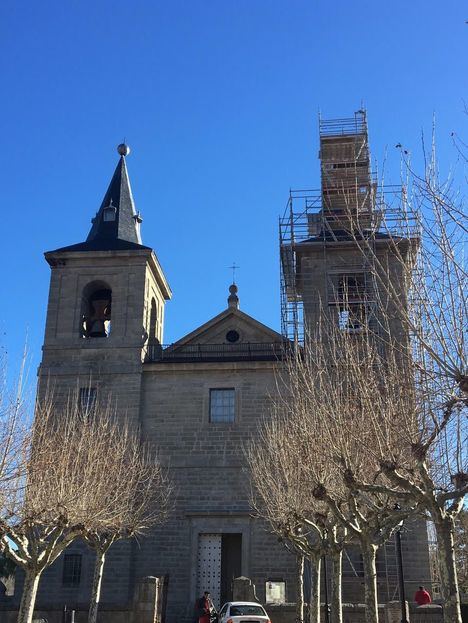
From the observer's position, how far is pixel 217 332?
28.8 metres

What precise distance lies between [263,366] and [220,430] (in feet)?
9.05

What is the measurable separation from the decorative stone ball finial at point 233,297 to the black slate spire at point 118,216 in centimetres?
437

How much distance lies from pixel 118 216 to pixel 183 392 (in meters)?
8.63

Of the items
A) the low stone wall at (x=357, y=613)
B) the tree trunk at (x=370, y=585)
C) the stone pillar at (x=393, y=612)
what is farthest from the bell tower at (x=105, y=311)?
the tree trunk at (x=370, y=585)

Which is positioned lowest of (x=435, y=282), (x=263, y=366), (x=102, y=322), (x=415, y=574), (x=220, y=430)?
(x=415, y=574)

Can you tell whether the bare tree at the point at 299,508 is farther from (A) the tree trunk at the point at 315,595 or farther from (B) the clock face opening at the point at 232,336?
(B) the clock face opening at the point at 232,336

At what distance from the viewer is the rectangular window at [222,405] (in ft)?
88.8

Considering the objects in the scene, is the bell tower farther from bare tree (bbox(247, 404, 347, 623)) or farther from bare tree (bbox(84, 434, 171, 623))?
bare tree (bbox(247, 404, 347, 623))

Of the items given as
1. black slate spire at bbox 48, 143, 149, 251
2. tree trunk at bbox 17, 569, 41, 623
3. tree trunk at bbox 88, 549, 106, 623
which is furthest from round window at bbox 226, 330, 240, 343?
tree trunk at bbox 17, 569, 41, 623

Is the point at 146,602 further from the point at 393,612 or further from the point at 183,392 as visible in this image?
the point at 183,392

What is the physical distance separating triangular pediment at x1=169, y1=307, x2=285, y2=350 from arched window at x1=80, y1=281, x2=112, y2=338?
9.93ft

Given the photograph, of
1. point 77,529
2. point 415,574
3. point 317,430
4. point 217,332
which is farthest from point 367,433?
point 217,332

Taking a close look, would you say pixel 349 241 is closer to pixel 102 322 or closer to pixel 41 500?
pixel 102 322

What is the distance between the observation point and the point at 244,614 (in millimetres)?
17750
